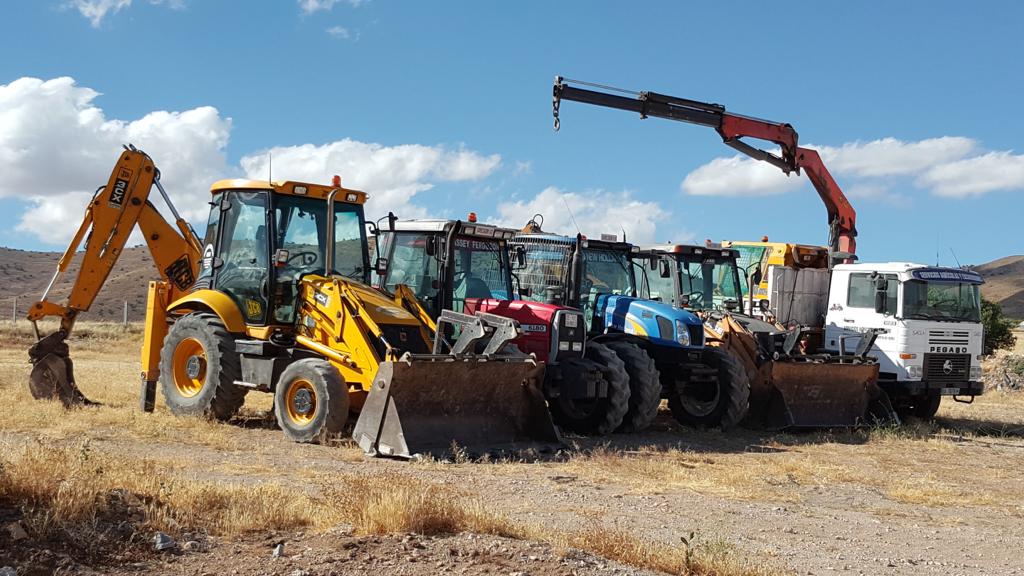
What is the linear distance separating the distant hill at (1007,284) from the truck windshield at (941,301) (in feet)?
252

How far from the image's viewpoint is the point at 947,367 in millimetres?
15898

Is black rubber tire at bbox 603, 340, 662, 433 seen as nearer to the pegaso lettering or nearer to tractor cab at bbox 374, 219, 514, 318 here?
tractor cab at bbox 374, 219, 514, 318

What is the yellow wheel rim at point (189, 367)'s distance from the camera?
12602 mm

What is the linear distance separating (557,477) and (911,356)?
27.8ft

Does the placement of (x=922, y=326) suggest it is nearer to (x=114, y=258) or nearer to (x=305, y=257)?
(x=305, y=257)

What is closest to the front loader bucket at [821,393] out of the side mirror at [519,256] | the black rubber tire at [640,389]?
the black rubber tire at [640,389]

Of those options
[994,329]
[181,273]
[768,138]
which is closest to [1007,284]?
[994,329]

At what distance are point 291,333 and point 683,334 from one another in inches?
213

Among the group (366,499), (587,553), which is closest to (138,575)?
(366,499)

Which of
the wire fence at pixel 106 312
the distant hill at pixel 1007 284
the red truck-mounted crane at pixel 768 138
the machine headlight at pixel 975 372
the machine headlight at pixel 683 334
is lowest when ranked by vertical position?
the wire fence at pixel 106 312

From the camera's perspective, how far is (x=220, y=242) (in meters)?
12.6

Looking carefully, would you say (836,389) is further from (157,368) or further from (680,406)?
(157,368)

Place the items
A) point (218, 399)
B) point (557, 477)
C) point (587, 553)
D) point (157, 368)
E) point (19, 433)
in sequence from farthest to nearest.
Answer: point (157, 368) → point (218, 399) → point (19, 433) → point (557, 477) → point (587, 553)

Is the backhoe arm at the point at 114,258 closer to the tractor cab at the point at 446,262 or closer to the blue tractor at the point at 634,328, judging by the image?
the tractor cab at the point at 446,262
